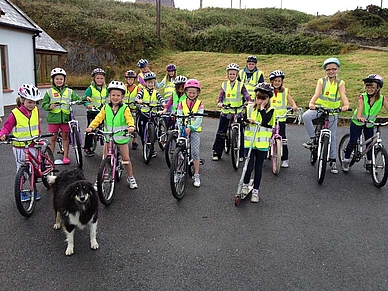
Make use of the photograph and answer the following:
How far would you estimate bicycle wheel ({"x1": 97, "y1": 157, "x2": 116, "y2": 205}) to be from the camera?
506 cm

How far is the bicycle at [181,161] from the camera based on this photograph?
5395 millimetres

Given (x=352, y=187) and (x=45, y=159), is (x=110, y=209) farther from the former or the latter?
(x=352, y=187)

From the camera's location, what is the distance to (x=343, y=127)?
12352 mm

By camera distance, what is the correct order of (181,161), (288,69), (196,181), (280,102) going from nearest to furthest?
(181,161) → (196,181) → (280,102) → (288,69)

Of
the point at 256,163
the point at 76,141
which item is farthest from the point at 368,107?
the point at 76,141

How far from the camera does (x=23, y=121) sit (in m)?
5.11

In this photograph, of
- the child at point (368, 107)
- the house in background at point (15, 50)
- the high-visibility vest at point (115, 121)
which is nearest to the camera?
the high-visibility vest at point (115, 121)

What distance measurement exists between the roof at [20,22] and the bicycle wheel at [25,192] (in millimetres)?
13016

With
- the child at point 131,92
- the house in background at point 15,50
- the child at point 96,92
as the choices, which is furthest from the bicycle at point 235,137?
the house in background at point 15,50

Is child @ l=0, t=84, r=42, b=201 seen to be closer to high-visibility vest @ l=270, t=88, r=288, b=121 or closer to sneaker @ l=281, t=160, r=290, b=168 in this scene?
high-visibility vest @ l=270, t=88, r=288, b=121

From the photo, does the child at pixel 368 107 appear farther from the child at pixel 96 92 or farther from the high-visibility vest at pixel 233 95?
the child at pixel 96 92

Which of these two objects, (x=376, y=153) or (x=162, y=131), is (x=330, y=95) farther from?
(x=162, y=131)

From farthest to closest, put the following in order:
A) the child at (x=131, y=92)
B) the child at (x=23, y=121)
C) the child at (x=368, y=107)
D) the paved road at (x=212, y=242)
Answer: the child at (x=131, y=92) < the child at (x=368, y=107) < the child at (x=23, y=121) < the paved road at (x=212, y=242)

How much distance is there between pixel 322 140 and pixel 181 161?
2713 mm
